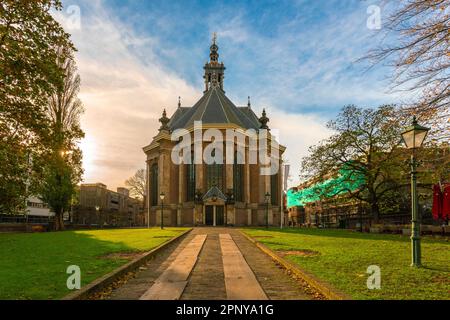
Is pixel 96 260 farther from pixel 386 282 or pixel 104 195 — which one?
pixel 104 195

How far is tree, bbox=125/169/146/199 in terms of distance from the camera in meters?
90.4

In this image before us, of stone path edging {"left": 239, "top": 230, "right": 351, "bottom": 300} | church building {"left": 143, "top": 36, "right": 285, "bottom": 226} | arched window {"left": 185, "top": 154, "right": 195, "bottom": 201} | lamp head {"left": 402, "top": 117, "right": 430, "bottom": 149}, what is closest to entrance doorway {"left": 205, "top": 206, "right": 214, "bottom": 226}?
church building {"left": 143, "top": 36, "right": 285, "bottom": 226}

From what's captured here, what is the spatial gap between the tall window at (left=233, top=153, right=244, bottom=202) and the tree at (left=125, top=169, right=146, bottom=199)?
39826 millimetres

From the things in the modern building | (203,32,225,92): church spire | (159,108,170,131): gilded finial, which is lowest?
the modern building

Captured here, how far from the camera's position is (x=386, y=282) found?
28.5ft

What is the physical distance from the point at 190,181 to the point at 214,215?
6.94 metres

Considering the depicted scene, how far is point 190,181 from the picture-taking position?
56.4 metres

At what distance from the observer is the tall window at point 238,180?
184 feet

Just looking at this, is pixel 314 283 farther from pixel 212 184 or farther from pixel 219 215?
pixel 212 184

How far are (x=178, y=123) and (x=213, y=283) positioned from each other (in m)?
57.2

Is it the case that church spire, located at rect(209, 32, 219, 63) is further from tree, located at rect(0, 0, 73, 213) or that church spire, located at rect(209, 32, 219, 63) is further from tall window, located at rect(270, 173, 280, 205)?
tree, located at rect(0, 0, 73, 213)

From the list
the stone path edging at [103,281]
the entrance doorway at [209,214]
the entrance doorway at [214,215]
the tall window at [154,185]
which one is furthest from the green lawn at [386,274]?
the tall window at [154,185]

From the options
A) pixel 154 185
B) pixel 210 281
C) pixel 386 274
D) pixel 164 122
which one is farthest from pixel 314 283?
pixel 164 122
